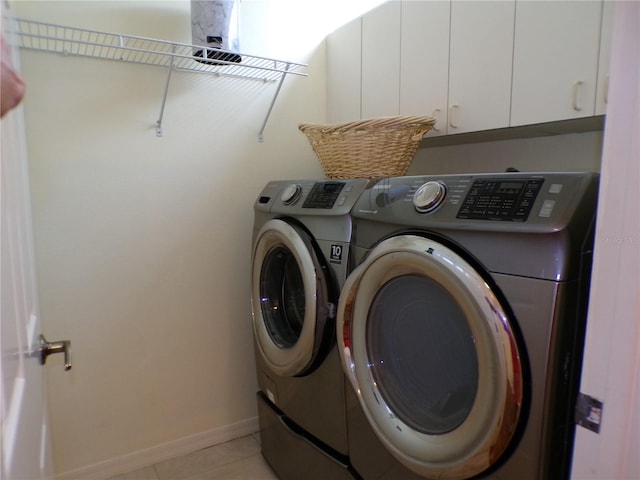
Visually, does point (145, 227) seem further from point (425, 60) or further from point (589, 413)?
point (589, 413)

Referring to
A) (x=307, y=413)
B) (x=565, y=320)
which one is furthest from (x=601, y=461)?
(x=307, y=413)

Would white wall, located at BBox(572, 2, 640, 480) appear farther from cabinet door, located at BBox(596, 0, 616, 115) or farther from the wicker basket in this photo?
the wicker basket

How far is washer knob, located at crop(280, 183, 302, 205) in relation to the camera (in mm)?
1517

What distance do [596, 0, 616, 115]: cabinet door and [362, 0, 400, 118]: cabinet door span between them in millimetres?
728

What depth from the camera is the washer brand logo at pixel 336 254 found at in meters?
1.27

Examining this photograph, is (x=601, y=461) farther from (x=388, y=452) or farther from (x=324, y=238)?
(x=324, y=238)

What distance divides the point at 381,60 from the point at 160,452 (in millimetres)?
1929

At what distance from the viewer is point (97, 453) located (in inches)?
67.7

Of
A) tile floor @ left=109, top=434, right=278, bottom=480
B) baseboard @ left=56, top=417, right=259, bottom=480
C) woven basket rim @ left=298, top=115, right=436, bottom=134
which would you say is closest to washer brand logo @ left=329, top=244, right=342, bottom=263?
woven basket rim @ left=298, top=115, right=436, bottom=134

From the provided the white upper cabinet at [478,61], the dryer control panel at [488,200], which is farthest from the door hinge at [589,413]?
the white upper cabinet at [478,61]

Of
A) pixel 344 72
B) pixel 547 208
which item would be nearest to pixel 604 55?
pixel 547 208

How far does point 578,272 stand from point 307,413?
41.1 inches

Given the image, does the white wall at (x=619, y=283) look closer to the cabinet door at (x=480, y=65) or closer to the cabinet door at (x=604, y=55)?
the cabinet door at (x=604, y=55)

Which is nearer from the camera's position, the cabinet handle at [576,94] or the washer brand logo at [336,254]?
the cabinet handle at [576,94]
